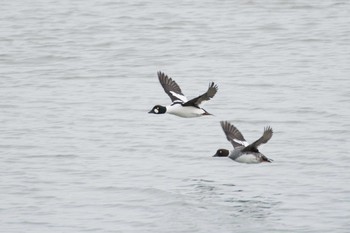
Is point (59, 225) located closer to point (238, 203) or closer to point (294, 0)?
point (238, 203)

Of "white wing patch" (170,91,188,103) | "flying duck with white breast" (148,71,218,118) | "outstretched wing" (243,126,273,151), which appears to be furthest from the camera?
"white wing patch" (170,91,188,103)

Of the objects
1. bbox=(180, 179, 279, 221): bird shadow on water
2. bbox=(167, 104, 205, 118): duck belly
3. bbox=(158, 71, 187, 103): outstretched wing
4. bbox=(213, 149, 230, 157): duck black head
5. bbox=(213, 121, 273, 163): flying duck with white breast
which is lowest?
bbox=(180, 179, 279, 221): bird shadow on water

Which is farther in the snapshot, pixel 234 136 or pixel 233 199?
pixel 234 136

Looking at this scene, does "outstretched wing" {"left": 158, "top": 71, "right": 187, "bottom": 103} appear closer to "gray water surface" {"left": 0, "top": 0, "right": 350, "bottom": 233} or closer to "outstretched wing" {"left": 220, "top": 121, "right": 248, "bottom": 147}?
"gray water surface" {"left": 0, "top": 0, "right": 350, "bottom": 233}

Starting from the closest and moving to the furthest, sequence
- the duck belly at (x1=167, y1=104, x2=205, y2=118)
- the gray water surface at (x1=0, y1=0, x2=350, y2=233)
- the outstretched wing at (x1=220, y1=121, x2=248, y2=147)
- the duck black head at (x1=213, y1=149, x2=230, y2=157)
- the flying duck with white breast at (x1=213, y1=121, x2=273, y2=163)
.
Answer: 1. the gray water surface at (x1=0, y1=0, x2=350, y2=233)
2. the flying duck with white breast at (x1=213, y1=121, x2=273, y2=163)
3. the outstretched wing at (x1=220, y1=121, x2=248, y2=147)
4. the duck black head at (x1=213, y1=149, x2=230, y2=157)
5. the duck belly at (x1=167, y1=104, x2=205, y2=118)

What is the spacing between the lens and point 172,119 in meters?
31.7

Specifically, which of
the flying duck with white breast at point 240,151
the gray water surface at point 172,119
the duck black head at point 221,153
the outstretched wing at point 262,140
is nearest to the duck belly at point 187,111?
the flying duck with white breast at point 240,151

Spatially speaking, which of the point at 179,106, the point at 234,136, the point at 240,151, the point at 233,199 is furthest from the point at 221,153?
the point at 233,199

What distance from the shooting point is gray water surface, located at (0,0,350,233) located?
22.6m

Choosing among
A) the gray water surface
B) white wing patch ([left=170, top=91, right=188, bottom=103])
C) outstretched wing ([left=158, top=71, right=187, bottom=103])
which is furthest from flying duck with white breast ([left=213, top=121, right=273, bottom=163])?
outstretched wing ([left=158, top=71, right=187, bottom=103])

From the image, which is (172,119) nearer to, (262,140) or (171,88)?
(171,88)

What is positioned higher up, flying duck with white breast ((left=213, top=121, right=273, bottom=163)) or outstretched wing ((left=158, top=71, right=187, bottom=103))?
outstretched wing ((left=158, top=71, right=187, bottom=103))

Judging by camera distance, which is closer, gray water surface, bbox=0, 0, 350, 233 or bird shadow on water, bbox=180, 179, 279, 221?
bird shadow on water, bbox=180, 179, 279, 221

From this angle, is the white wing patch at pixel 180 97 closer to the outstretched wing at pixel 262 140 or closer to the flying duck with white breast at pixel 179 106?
the flying duck with white breast at pixel 179 106
